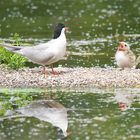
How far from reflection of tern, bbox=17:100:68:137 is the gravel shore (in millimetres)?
1499

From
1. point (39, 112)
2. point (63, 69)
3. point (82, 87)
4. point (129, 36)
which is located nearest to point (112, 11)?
point (129, 36)

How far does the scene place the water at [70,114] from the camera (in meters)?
13.2

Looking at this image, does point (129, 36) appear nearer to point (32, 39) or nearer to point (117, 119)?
point (32, 39)

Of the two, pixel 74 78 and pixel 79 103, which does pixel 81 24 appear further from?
pixel 79 103

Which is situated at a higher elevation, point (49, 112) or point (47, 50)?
point (47, 50)

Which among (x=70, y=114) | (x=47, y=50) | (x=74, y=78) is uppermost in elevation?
(x=47, y=50)

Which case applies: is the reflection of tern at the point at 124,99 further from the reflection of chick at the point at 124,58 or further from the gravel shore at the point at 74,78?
the reflection of chick at the point at 124,58

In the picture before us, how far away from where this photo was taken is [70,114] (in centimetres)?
1486

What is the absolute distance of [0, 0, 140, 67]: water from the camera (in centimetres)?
2366

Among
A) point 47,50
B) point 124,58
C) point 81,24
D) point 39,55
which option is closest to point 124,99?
point 47,50

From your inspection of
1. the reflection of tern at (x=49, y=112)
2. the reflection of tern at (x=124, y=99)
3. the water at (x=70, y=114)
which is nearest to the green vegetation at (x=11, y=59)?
the water at (x=70, y=114)

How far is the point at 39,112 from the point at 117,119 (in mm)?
1693

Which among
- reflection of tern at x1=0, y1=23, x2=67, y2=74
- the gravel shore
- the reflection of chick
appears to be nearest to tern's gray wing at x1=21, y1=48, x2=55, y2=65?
reflection of tern at x1=0, y1=23, x2=67, y2=74

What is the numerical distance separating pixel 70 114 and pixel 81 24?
625 inches
